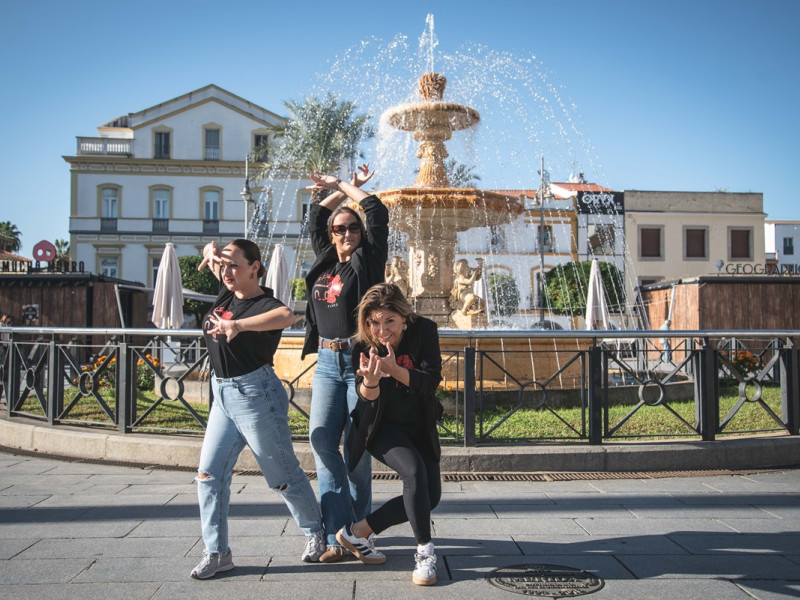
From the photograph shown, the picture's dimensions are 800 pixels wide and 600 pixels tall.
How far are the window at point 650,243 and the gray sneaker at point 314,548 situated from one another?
43054mm

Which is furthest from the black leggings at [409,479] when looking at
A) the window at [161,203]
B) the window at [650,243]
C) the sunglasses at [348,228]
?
the window at [650,243]

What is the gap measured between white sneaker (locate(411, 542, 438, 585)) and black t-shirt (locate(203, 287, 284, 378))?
4.07ft

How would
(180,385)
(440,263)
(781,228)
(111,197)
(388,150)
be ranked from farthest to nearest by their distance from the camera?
(781,228) < (111,197) < (388,150) < (440,263) < (180,385)

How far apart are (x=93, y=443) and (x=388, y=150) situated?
9614 mm

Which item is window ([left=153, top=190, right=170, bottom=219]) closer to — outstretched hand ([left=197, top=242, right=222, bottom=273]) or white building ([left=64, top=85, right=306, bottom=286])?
white building ([left=64, top=85, right=306, bottom=286])

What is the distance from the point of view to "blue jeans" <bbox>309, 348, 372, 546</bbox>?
382 centimetres

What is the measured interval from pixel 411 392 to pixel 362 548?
0.87 metres

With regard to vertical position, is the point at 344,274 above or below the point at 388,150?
below

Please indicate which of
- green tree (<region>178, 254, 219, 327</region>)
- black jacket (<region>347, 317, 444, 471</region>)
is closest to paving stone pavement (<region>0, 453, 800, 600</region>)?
black jacket (<region>347, 317, 444, 471</region>)

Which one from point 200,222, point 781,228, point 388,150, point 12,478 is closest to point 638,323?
point 388,150

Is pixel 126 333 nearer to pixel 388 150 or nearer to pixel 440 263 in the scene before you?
pixel 440 263

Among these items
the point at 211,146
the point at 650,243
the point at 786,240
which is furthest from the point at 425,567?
the point at 786,240

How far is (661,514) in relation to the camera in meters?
4.84

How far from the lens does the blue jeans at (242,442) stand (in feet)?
11.8
